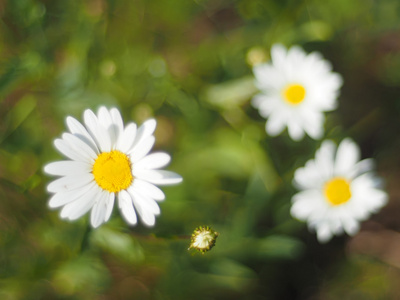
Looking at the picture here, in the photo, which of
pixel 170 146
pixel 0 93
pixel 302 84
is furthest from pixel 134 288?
pixel 302 84

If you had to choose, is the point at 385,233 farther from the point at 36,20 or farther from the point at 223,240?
the point at 36,20

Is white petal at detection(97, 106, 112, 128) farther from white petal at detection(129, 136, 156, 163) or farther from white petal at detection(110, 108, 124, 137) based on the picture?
white petal at detection(129, 136, 156, 163)

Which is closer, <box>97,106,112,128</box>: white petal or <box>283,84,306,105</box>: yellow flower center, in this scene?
<box>97,106,112,128</box>: white petal

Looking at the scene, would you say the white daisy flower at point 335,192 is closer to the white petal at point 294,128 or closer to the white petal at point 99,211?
the white petal at point 294,128

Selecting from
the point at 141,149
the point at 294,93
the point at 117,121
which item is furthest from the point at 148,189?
the point at 294,93

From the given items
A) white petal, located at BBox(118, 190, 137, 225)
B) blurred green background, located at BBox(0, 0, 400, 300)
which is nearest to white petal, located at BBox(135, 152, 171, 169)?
white petal, located at BBox(118, 190, 137, 225)

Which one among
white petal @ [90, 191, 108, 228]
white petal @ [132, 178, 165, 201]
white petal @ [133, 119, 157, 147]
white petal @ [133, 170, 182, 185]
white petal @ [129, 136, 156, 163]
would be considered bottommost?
white petal @ [90, 191, 108, 228]
